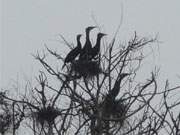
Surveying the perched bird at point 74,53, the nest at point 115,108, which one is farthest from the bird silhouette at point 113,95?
the perched bird at point 74,53

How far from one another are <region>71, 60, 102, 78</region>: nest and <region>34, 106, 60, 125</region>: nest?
84 centimetres

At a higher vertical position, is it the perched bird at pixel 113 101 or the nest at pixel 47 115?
the nest at pixel 47 115

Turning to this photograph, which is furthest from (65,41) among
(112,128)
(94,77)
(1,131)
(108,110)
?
(1,131)

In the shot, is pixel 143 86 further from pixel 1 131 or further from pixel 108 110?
pixel 1 131

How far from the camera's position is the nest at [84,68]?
1210 centimetres

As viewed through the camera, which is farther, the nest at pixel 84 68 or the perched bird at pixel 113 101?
the nest at pixel 84 68

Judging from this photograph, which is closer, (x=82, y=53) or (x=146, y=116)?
(x=146, y=116)

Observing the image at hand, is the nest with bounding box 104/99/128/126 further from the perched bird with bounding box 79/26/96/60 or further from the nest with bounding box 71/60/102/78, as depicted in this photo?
the perched bird with bounding box 79/26/96/60

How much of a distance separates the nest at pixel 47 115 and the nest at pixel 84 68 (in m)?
0.84

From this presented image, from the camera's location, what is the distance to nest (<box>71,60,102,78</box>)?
12.1 meters

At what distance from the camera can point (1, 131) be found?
618 inches

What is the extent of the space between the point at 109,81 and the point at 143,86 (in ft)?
1.80

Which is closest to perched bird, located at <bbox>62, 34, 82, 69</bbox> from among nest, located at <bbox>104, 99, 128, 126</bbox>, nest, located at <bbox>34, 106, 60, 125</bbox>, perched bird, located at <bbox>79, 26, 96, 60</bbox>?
perched bird, located at <bbox>79, 26, 96, 60</bbox>

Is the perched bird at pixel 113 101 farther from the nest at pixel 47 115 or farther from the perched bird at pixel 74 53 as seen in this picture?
the perched bird at pixel 74 53
